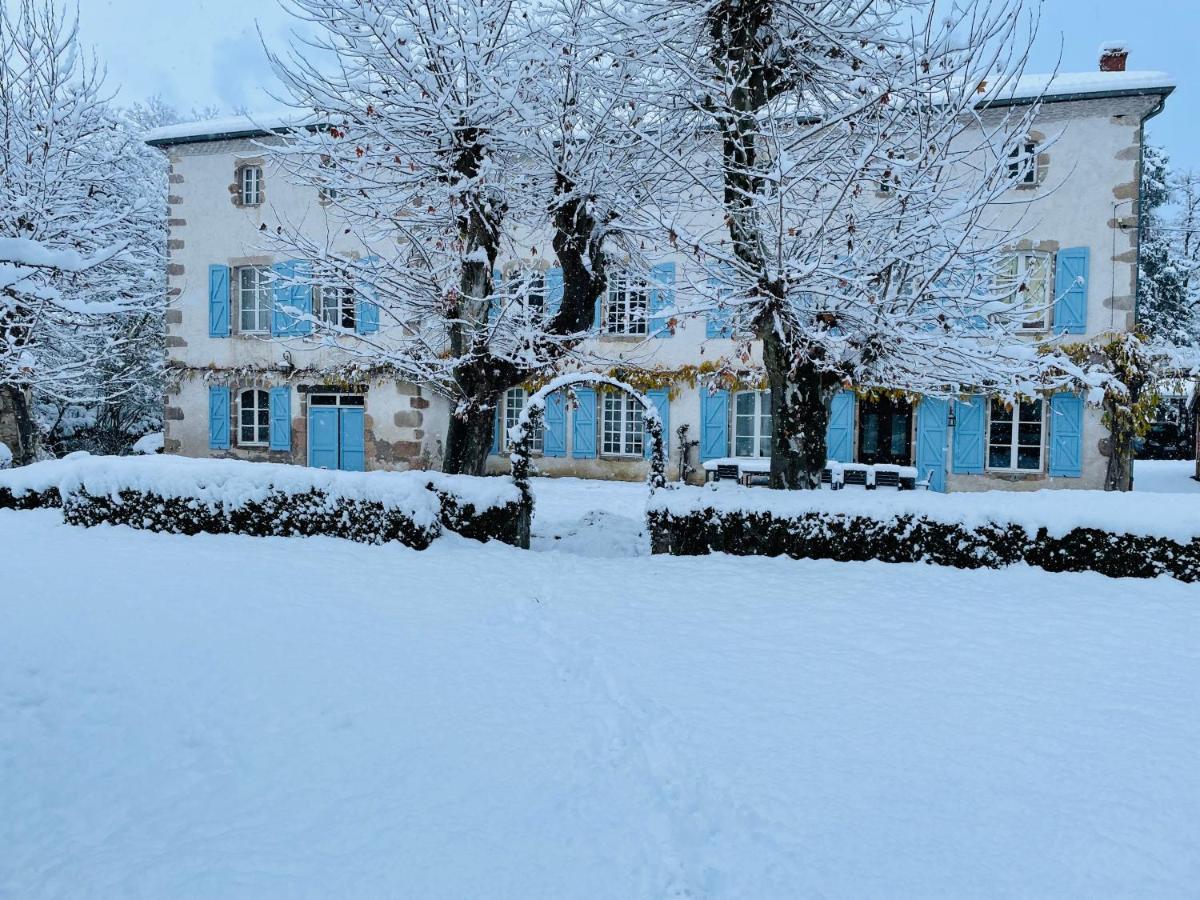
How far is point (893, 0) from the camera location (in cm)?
764

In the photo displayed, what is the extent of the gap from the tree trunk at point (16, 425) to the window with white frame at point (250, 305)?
158 inches

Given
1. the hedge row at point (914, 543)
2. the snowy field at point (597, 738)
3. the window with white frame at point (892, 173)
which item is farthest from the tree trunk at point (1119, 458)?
the window with white frame at point (892, 173)

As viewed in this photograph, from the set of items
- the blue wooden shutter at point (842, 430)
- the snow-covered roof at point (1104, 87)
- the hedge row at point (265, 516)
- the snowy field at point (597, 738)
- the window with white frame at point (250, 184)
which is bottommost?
the snowy field at point (597, 738)

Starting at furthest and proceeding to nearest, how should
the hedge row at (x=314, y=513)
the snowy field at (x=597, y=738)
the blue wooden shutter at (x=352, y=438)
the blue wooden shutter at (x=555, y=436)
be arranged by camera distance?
1. the blue wooden shutter at (x=352, y=438)
2. the blue wooden shutter at (x=555, y=436)
3. the hedge row at (x=314, y=513)
4. the snowy field at (x=597, y=738)

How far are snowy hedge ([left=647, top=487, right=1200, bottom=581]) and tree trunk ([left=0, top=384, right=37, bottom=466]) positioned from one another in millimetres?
12186

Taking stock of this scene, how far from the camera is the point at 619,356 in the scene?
14289 mm

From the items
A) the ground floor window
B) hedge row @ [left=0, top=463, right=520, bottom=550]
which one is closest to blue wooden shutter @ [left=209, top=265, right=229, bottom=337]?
hedge row @ [left=0, top=463, right=520, bottom=550]

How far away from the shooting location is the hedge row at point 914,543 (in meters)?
6.39

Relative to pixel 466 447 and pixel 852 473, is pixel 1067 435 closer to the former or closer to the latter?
pixel 852 473

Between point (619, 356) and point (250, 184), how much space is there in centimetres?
852

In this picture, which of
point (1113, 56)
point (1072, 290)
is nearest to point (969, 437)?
point (1072, 290)

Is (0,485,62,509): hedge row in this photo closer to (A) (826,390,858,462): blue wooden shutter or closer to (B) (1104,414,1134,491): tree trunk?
(A) (826,390,858,462): blue wooden shutter

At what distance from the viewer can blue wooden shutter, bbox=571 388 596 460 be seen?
15156 millimetres

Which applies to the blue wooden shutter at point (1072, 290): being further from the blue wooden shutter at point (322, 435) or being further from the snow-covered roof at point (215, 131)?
the snow-covered roof at point (215, 131)
